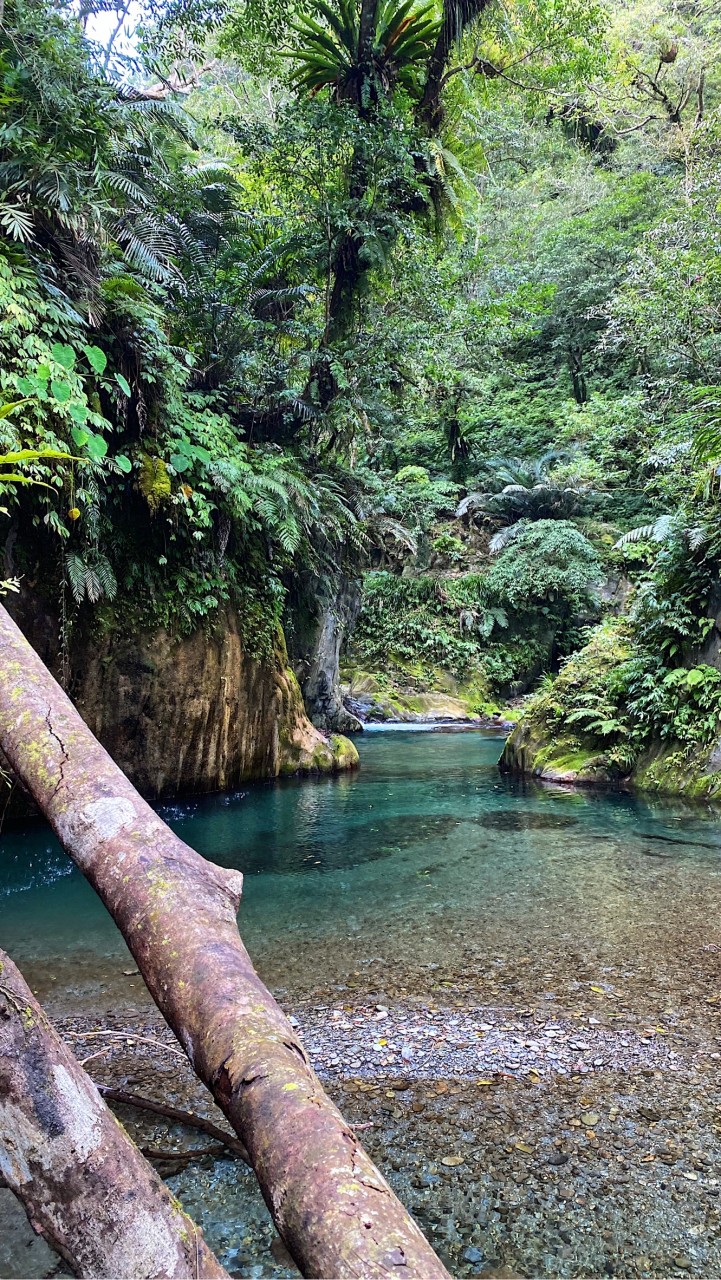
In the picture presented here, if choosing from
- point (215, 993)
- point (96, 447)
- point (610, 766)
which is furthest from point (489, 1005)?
point (610, 766)

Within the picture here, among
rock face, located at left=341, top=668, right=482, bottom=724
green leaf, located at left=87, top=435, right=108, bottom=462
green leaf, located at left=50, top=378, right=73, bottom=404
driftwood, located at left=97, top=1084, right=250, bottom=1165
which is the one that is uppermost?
green leaf, located at left=50, top=378, right=73, bottom=404

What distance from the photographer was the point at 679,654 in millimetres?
9305

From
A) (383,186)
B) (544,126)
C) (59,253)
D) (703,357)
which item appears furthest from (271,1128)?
(544,126)

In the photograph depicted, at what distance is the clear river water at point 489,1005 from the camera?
1.79 metres

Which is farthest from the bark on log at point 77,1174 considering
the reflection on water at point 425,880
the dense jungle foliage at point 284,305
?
the reflection on water at point 425,880

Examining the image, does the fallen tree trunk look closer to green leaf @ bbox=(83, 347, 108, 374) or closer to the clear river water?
the clear river water

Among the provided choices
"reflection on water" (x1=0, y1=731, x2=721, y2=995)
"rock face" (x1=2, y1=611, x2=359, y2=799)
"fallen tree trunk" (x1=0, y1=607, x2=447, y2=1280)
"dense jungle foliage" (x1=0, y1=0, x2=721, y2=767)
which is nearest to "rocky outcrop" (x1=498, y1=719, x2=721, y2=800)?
"dense jungle foliage" (x1=0, y1=0, x2=721, y2=767)

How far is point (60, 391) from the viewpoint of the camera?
539 cm

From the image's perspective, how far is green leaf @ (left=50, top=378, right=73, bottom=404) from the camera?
536 centimetres

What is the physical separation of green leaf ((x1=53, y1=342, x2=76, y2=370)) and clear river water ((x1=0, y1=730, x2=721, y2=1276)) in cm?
423

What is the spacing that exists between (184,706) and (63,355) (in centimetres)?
379

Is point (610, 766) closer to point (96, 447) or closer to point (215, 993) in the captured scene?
point (96, 447)

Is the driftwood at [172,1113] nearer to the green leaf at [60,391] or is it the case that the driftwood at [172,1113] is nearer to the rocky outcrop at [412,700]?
the green leaf at [60,391]

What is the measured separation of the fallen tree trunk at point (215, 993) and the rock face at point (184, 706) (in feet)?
17.4
